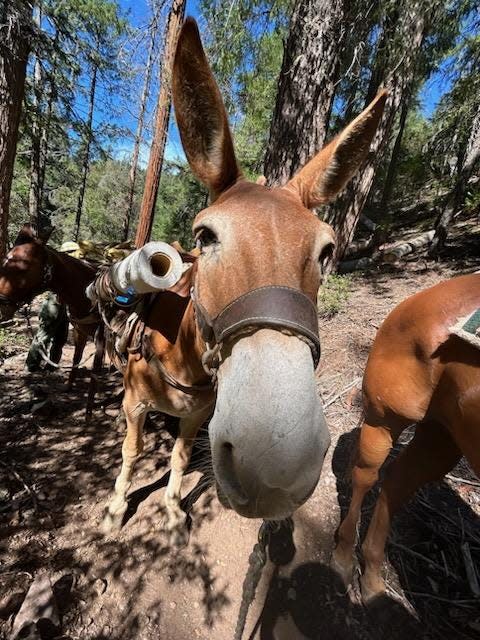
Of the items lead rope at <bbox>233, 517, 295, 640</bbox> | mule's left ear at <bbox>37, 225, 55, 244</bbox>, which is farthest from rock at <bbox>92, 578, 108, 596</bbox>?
mule's left ear at <bbox>37, 225, 55, 244</bbox>

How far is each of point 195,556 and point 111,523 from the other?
860 millimetres

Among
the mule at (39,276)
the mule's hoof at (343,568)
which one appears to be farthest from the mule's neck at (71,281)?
the mule's hoof at (343,568)

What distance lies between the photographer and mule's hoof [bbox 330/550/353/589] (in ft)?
9.33

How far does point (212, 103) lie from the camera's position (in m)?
1.58

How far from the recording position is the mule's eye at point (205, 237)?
1543mm

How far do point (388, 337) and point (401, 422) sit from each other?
2.16 ft

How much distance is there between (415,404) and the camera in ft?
7.75

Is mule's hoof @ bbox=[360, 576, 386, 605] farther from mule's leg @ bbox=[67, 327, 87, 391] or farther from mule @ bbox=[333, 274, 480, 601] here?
mule's leg @ bbox=[67, 327, 87, 391]

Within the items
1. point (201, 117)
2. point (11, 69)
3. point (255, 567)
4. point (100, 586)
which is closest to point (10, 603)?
point (100, 586)

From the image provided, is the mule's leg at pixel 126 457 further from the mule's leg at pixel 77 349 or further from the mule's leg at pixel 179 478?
the mule's leg at pixel 77 349

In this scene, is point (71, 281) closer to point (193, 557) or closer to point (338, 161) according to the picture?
point (193, 557)

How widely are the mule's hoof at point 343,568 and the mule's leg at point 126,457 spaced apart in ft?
6.56

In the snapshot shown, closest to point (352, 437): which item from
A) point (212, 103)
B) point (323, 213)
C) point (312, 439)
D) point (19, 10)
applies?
point (312, 439)

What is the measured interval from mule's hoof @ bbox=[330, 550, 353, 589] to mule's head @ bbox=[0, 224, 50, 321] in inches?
174
